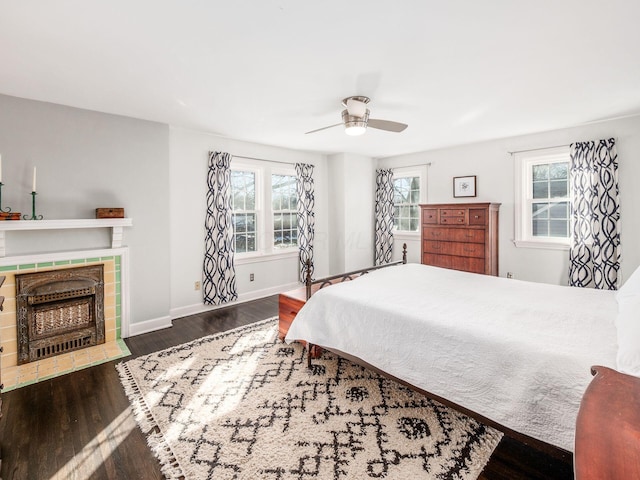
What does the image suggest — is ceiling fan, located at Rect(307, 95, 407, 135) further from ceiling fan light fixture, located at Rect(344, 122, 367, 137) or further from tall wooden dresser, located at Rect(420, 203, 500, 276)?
tall wooden dresser, located at Rect(420, 203, 500, 276)

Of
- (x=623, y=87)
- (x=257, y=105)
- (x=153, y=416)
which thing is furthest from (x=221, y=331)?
(x=623, y=87)

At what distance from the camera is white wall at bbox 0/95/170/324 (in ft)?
9.80

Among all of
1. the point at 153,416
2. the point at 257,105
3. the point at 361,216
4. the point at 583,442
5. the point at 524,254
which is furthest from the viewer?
the point at 361,216

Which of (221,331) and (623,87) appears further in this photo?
(221,331)

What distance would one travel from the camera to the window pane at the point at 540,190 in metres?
4.44

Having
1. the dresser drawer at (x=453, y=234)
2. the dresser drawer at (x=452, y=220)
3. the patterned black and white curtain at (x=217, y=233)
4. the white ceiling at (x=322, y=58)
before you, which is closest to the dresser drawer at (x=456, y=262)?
the dresser drawer at (x=453, y=234)

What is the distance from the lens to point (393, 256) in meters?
6.21

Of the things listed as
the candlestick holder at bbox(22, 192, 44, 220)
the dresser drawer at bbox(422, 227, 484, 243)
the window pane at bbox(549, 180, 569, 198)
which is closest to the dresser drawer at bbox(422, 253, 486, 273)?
the dresser drawer at bbox(422, 227, 484, 243)

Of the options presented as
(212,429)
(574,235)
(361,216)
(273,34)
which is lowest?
(212,429)

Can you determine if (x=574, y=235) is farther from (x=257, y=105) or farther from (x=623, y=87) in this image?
(x=257, y=105)

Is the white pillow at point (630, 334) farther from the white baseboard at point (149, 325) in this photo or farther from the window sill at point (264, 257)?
the window sill at point (264, 257)

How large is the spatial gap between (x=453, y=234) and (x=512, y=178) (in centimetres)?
114

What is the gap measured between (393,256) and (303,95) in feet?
13.1

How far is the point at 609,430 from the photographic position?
0.76 meters
